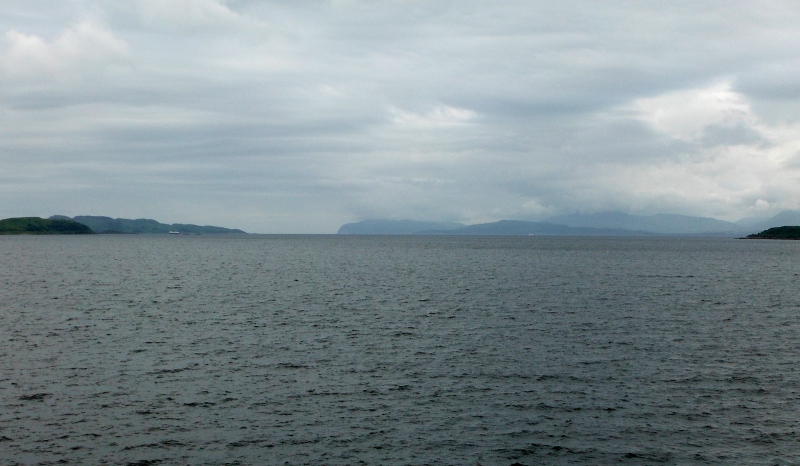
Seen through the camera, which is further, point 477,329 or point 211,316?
point 211,316

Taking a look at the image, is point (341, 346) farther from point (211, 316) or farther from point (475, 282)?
point (475, 282)

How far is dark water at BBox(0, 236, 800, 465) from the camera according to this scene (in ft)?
87.1

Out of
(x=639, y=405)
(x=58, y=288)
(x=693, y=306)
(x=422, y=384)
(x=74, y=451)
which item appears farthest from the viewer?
(x=58, y=288)

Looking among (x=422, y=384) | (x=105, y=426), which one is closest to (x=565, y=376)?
(x=422, y=384)

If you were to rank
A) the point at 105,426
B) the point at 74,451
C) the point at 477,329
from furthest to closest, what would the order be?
the point at 477,329
the point at 105,426
the point at 74,451

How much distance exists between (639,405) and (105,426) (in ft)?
87.0

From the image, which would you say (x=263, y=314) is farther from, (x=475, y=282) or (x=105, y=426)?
(x=475, y=282)

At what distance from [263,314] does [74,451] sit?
36.5 metres

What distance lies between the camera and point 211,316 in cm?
6103

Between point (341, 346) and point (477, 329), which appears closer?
point (341, 346)

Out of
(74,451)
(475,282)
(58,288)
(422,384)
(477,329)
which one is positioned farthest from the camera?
(475,282)

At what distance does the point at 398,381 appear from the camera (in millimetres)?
36469

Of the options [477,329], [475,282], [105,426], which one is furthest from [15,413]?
[475,282]

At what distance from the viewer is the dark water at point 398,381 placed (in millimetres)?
26562
